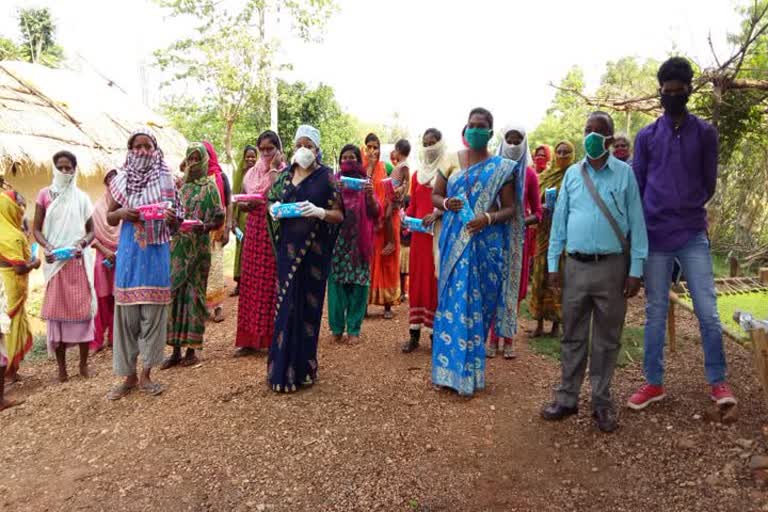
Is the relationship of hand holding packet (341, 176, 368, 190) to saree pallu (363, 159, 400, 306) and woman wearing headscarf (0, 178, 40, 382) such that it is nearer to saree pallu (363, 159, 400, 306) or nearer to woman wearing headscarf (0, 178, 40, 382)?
saree pallu (363, 159, 400, 306)

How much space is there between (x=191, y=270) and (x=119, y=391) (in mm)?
1121

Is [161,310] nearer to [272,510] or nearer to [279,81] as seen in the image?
[272,510]

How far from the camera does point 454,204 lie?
374 centimetres

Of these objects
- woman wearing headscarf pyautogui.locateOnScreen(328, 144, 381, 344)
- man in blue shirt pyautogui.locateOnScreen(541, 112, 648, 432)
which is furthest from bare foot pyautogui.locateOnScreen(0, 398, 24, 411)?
man in blue shirt pyautogui.locateOnScreen(541, 112, 648, 432)

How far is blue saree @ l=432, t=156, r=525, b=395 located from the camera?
3748 mm

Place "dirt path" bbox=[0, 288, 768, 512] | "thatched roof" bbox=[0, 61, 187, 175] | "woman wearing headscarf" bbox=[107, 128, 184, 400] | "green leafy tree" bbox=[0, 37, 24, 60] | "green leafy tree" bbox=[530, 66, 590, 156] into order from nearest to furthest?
1. "dirt path" bbox=[0, 288, 768, 512]
2. "woman wearing headscarf" bbox=[107, 128, 184, 400]
3. "thatched roof" bbox=[0, 61, 187, 175]
4. "green leafy tree" bbox=[0, 37, 24, 60]
5. "green leafy tree" bbox=[530, 66, 590, 156]

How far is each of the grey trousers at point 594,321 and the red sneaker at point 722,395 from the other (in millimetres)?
673

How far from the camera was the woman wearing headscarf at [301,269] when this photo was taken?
389 centimetres

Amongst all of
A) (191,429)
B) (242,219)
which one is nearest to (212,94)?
(242,219)

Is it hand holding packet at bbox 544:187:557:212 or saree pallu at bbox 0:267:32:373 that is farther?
hand holding packet at bbox 544:187:557:212

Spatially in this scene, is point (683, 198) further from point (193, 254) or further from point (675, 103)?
point (193, 254)

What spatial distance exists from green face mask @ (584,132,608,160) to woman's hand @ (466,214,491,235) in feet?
2.56

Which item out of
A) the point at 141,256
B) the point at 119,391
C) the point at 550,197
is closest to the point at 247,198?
the point at 141,256

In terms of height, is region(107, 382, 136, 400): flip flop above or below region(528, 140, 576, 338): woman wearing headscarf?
below
